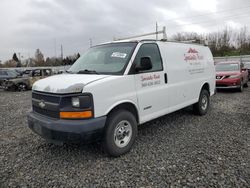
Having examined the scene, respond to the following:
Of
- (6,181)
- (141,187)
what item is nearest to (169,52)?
(141,187)

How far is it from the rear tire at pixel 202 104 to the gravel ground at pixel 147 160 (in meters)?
0.83

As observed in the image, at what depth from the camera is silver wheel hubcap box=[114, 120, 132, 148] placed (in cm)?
350

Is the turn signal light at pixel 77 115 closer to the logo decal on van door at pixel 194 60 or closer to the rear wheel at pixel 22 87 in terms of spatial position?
the logo decal on van door at pixel 194 60

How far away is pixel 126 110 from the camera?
3.63 m

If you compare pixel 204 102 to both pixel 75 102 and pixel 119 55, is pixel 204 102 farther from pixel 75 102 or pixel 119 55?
pixel 75 102

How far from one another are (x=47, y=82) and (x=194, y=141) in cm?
315

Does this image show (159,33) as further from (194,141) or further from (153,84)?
(194,141)

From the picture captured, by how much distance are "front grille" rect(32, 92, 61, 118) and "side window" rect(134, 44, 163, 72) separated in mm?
1731

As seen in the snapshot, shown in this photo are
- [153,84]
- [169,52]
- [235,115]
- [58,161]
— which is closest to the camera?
[58,161]

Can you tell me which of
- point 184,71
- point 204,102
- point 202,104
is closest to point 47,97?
point 184,71

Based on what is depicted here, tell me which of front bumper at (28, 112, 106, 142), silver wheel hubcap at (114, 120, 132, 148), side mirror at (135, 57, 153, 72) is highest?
side mirror at (135, 57, 153, 72)

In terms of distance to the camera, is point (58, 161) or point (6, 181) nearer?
point (6, 181)

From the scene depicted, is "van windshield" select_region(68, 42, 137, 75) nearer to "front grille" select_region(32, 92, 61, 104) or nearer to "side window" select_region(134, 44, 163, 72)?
"side window" select_region(134, 44, 163, 72)

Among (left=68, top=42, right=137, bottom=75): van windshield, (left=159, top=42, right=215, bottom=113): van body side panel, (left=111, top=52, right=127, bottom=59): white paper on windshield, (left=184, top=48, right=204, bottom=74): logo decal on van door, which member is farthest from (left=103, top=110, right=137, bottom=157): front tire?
(left=184, top=48, right=204, bottom=74): logo decal on van door
